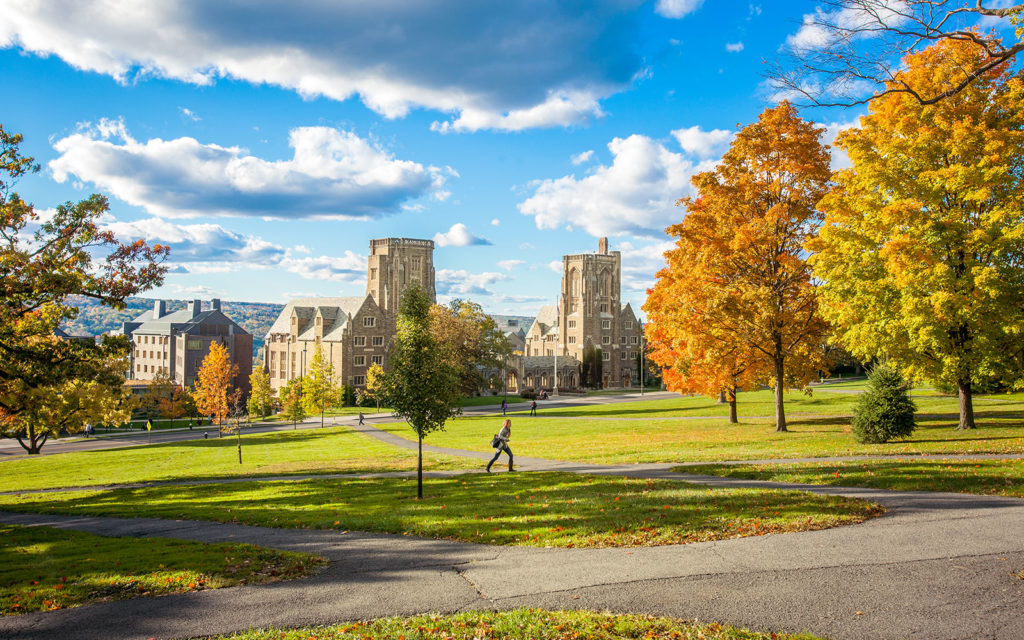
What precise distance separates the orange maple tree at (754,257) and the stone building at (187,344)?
82592 mm

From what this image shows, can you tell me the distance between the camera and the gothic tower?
306 feet

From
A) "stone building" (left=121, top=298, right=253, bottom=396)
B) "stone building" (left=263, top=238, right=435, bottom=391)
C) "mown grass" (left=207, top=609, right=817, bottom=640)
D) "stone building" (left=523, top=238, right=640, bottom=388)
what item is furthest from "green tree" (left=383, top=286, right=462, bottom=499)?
"stone building" (left=523, top=238, right=640, bottom=388)

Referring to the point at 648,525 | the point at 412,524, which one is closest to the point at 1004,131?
the point at 648,525

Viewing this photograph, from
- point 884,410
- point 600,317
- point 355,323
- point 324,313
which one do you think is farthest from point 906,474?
point 600,317

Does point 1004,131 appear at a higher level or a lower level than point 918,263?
higher

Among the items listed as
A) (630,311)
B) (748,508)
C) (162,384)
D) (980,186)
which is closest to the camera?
(748,508)

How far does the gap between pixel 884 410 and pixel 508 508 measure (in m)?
14.7

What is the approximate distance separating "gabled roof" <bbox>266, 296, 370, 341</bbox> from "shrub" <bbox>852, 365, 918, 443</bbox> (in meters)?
70.2

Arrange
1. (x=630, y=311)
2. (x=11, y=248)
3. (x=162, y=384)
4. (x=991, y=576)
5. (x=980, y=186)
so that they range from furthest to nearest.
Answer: (x=630, y=311) < (x=162, y=384) < (x=980, y=186) < (x=11, y=248) < (x=991, y=576)

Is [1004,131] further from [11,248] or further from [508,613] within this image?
[11,248]

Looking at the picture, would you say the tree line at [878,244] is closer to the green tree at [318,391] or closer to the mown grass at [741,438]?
the mown grass at [741,438]

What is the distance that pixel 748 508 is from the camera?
12016mm

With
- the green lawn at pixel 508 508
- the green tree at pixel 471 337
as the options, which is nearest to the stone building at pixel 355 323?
the green tree at pixel 471 337

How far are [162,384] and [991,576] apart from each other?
84.2m
